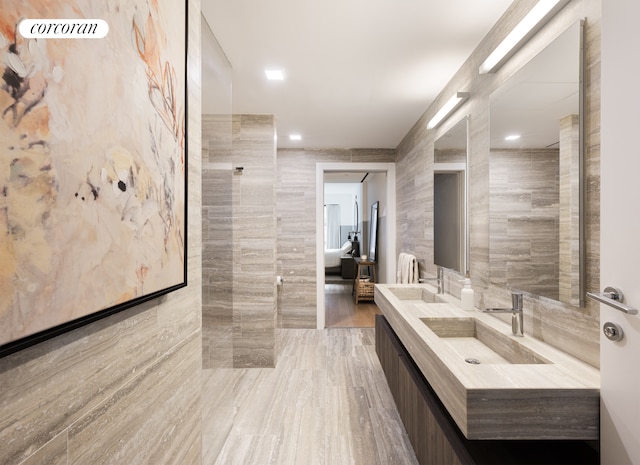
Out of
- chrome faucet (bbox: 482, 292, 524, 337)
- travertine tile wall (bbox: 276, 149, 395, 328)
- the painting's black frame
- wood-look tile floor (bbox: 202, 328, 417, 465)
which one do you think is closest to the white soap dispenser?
chrome faucet (bbox: 482, 292, 524, 337)

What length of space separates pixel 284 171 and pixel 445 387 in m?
3.65

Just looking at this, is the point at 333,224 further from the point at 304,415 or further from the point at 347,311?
the point at 304,415

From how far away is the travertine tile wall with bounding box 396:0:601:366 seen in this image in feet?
3.99

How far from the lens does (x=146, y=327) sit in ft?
3.15

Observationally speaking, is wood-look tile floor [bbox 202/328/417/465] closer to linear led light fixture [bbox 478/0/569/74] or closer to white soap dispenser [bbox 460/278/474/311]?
white soap dispenser [bbox 460/278/474/311]

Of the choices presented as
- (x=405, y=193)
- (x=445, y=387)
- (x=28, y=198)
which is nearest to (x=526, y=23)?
(x=445, y=387)

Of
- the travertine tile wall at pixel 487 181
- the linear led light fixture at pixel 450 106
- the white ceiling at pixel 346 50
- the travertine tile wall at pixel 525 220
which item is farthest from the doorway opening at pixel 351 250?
the travertine tile wall at pixel 525 220

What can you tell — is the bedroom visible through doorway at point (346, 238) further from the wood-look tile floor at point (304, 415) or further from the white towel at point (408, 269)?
the wood-look tile floor at point (304, 415)

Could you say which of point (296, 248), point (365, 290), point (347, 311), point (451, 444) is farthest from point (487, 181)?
point (365, 290)

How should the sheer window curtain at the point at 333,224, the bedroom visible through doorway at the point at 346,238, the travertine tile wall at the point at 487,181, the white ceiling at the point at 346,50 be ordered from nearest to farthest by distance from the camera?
the travertine tile wall at the point at 487,181 → the white ceiling at the point at 346,50 → the bedroom visible through doorway at the point at 346,238 → the sheer window curtain at the point at 333,224

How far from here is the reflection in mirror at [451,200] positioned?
235 centimetres

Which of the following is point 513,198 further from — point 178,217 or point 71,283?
point 71,283

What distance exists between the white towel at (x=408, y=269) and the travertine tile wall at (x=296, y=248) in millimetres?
1234

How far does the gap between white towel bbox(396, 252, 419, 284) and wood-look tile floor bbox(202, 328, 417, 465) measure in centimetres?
91
